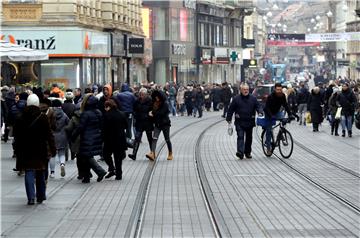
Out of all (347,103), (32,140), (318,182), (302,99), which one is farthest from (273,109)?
(302,99)

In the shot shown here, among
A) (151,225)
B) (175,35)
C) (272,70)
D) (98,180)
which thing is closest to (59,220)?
(151,225)

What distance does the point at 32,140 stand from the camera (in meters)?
16.2

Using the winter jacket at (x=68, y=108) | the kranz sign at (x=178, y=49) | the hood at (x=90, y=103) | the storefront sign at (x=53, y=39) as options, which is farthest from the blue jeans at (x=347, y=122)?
the kranz sign at (x=178, y=49)

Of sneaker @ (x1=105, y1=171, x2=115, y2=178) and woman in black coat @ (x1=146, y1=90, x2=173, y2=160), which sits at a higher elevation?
woman in black coat @ (x1=146, y1=90, x2=173, y2=160)

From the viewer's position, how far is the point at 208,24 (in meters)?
92.3

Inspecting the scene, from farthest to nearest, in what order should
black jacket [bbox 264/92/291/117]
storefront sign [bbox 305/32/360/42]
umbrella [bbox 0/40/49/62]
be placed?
storefront sign [bbox 305/32/360/42]
umbrella [bbox 0/40/49/62]
black jacket [bbox 264/92/291/117]

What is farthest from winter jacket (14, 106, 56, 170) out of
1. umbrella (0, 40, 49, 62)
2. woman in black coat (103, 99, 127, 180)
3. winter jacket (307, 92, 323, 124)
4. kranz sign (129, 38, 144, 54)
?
kranz sign (129, 38, 144, 54)

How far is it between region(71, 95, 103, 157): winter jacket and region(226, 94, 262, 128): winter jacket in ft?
18.9

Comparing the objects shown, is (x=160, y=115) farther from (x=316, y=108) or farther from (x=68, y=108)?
(x=316, y=108)

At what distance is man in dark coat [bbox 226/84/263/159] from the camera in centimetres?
2456

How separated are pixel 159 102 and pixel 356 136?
1054 centimetres

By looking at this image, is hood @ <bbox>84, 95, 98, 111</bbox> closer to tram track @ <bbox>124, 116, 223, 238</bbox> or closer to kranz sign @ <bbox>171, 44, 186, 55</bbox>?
tram track @ <bbox>124, 116, 223, 238</bbox>

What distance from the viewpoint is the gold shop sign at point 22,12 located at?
1843 inches

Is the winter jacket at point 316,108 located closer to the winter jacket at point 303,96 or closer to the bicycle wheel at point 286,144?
the winter jacket at point 303,96
